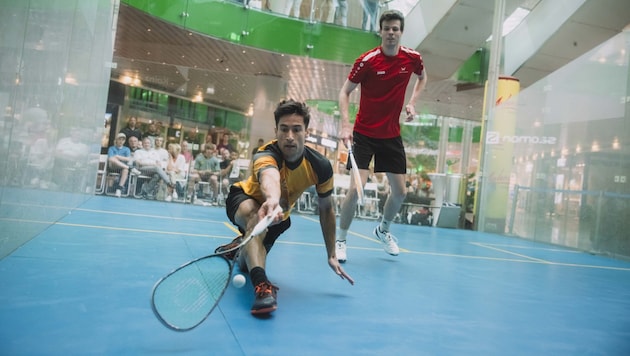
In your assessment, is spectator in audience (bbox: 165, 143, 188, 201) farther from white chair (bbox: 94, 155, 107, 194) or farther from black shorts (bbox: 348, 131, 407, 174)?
black shorts (bbox: 348, 131, 407, 174)

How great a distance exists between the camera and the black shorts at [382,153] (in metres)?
3.31

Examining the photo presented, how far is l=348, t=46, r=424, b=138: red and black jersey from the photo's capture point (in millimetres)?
3260

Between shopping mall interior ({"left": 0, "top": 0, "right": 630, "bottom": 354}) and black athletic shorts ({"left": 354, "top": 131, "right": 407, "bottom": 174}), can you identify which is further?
black athletic shorts ({"left": 354, "top": 131, "right": 407, "bottom": 174})

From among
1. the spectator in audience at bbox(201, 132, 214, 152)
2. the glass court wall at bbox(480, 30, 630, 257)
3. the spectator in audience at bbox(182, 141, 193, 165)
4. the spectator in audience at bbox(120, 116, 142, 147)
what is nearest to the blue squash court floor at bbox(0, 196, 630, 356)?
the glass court wall at bbox(480, 30, 630, 257)

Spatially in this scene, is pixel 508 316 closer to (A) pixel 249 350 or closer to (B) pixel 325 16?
(A) pixel 249 350

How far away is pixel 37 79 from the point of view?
2113 millimetres

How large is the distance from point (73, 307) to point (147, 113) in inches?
302

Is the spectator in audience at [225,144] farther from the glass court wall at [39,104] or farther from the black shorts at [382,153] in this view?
the black shorts at [382,153]

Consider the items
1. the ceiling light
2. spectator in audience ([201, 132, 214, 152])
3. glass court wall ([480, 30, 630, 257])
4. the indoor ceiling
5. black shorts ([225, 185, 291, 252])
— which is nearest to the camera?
black shorts ([225, 185, 291, 252])

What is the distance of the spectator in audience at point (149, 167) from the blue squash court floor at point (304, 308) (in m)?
5.14

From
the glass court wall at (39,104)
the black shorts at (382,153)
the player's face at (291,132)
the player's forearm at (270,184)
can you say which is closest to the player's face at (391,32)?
the black shorts at (382,153)

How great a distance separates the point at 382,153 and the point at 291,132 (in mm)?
1498

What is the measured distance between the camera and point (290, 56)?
36.9 ft

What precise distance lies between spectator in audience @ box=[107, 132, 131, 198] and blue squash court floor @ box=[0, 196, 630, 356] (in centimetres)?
506
